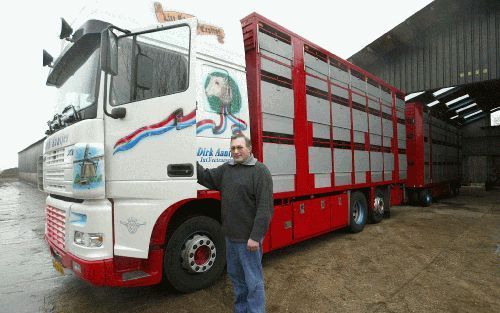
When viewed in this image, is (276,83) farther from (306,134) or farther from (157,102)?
(157,102)

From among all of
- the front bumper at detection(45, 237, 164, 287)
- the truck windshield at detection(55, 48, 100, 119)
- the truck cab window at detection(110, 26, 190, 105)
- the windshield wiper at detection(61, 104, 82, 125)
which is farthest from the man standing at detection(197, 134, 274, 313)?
the windshield wiper at detection(61, 104, 82, 125)

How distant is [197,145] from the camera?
3.35 metres

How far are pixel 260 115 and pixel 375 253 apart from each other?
3.15 m

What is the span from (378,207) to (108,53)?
7006 millimetres

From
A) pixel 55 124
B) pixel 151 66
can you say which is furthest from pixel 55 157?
pixel 151 66

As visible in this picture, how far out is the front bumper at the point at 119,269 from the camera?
301cm

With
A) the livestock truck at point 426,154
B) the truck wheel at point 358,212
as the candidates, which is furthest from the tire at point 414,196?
the truck wheel at point 358,212

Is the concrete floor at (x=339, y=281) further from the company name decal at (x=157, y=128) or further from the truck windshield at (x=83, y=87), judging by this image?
the truck windshield at (x=83, y=87)

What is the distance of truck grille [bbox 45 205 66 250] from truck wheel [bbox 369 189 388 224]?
6.36m

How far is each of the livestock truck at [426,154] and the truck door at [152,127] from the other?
922cm

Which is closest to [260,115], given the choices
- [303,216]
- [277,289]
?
[303,216]

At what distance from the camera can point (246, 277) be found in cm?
260

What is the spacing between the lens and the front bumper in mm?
3006

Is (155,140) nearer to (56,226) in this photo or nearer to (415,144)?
(56,226)
